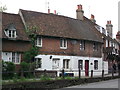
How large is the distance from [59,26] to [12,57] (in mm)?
10177

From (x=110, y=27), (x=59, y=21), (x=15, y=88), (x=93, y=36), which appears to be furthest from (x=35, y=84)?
(x=110, y=27)

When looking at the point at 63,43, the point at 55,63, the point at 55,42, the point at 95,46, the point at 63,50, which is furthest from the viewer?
the point at 95,46

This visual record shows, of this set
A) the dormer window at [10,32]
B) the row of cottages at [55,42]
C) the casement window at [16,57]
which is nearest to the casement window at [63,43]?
the row of cottages at [55,42]

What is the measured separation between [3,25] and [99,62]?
18.4 meters

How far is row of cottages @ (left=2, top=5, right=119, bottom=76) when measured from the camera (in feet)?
115

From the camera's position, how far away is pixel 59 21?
43781 mm

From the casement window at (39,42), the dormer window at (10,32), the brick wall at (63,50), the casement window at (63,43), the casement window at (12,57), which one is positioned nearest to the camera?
the casement window at (12,57)

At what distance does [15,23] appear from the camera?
A: 1490 inches

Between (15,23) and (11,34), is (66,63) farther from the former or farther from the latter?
(11,34)

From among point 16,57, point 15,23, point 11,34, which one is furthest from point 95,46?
point 11,34

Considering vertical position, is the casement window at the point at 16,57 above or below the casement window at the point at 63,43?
below

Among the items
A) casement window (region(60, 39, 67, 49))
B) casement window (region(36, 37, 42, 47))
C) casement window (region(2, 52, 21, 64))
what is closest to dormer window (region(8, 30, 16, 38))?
casement window (region(2, 52, 21, 64))

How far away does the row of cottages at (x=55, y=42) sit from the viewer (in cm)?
3500

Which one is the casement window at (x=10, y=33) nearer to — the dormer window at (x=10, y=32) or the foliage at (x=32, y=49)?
the dormer window at (x=10, y=32)
